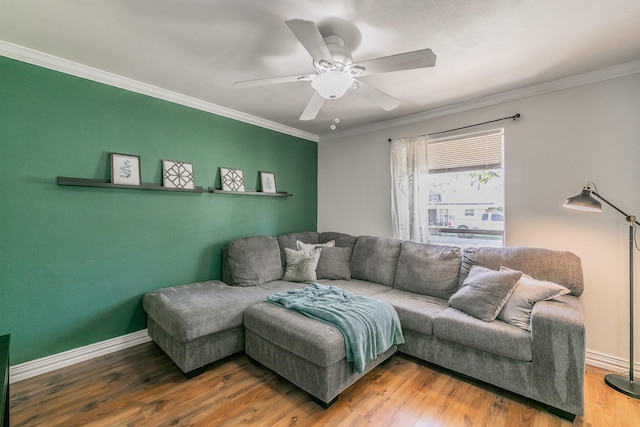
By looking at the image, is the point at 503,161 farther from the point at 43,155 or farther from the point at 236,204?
the point at 43,155

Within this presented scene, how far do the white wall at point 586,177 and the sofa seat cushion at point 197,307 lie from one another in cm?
276

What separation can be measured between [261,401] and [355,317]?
0.87 meters

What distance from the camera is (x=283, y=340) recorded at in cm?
206

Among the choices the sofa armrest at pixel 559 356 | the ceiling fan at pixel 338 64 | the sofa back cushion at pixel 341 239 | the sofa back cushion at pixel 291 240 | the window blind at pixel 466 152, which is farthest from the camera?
the sofa back cushion at pixel 341 239

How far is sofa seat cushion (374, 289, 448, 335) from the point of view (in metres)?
2.31

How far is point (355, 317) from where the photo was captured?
2.08 metres

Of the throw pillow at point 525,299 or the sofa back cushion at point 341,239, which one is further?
the sofa back cushion at point 341,239

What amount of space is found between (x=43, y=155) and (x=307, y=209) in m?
3.04

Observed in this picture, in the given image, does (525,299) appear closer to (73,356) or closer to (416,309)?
(416,309)

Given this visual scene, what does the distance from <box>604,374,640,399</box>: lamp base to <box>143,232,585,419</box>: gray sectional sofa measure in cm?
65

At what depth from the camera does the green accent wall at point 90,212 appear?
2135 mm

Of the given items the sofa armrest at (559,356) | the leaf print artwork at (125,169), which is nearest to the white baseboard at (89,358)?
the sofa armrest at (559,356)

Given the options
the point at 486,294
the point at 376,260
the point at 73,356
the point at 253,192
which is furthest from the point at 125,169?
the point at 486,294

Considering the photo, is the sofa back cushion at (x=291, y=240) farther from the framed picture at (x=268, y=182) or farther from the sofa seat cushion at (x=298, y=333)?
the sofa seat cushion at (x=298, y=333)
